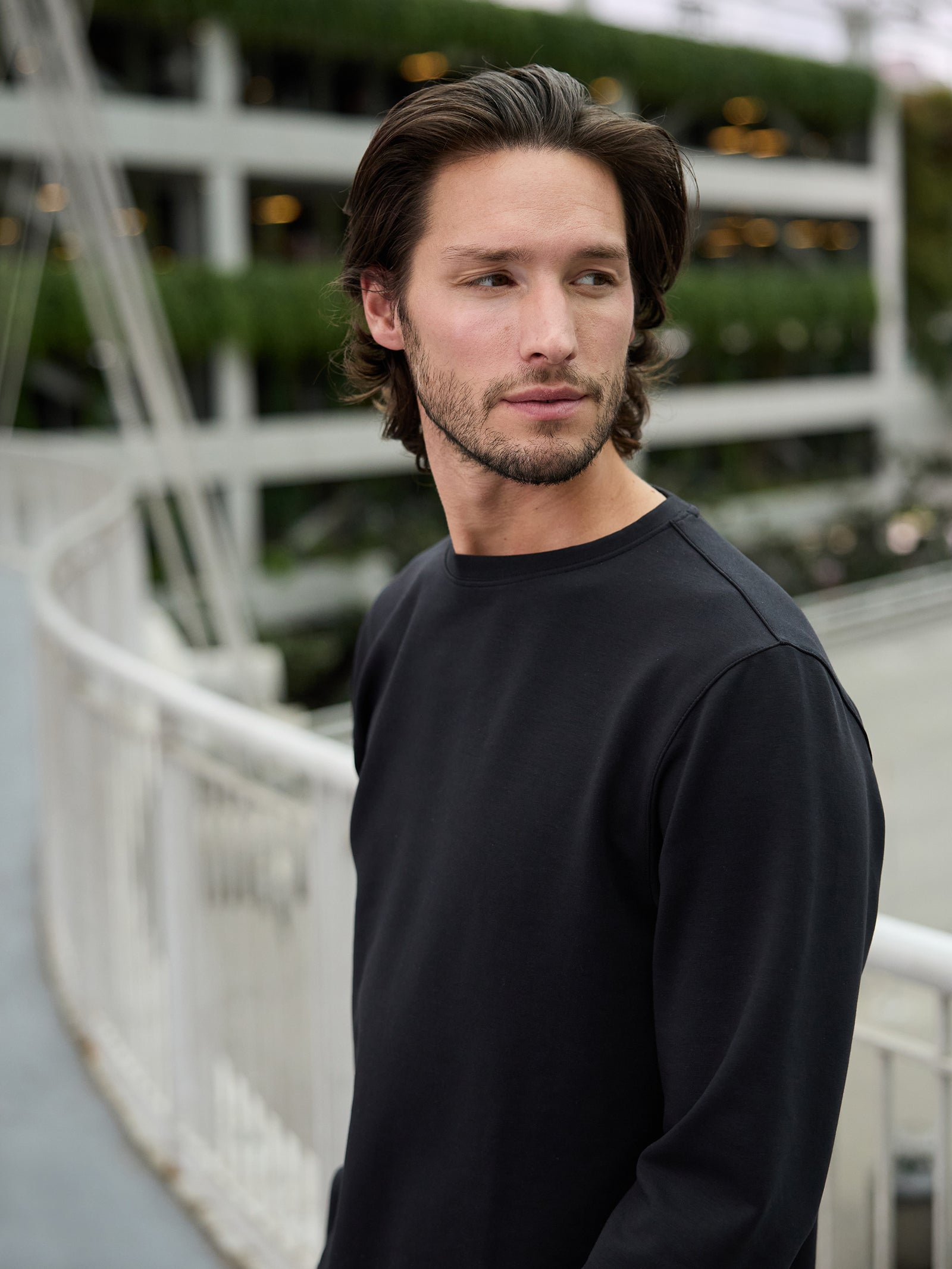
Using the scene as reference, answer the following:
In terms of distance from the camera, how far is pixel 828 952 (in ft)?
3.59

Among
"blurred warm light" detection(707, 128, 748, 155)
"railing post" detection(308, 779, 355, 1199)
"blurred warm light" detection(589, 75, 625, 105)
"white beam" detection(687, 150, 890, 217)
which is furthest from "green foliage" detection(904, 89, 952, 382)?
"railing post" detection(308, 779, 355, 1199)

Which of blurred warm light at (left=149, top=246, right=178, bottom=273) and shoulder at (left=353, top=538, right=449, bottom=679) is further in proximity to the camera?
blurred warm light at (left=149, top=246, right=178, bottom=273)

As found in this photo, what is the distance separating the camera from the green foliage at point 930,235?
33.1m

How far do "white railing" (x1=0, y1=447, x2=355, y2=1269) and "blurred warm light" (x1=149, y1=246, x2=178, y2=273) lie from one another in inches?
722

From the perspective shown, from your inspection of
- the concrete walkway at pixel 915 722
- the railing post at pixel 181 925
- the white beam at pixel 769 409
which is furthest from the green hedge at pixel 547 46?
the railing post at pixel 181 925

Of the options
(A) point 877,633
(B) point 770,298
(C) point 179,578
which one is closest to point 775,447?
(B) point 770,298

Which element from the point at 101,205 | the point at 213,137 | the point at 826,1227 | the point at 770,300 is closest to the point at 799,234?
the point at 770,300

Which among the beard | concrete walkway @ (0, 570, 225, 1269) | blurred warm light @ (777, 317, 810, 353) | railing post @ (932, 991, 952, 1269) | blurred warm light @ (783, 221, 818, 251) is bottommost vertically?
blurred warm light @ (777, 317, 810, 353)

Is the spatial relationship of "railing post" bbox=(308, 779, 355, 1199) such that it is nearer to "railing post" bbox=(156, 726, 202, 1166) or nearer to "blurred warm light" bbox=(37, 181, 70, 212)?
"railing post" bbox=(156, 726, 202, 1166)

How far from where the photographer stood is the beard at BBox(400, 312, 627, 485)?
1.29m

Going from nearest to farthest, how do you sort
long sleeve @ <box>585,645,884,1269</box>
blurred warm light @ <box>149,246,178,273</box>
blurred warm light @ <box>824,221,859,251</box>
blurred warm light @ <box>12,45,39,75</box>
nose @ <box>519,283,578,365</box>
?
long sleeve @ <box>585,645,884,1269</box> < nose @ <box>519,283,578,365</box> < blurred warm light @ <box>12,45,39,75</box> < blurred warm light @ <box>149,246,178,273</box> < blurred warm light @ <box>824,221,859,251</box>

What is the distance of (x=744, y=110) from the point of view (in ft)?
99.2

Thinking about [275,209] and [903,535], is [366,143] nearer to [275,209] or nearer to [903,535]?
[275,209]

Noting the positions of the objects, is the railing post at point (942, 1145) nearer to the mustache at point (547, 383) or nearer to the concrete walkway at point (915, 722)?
the concrete walkway at point (915, 722)
